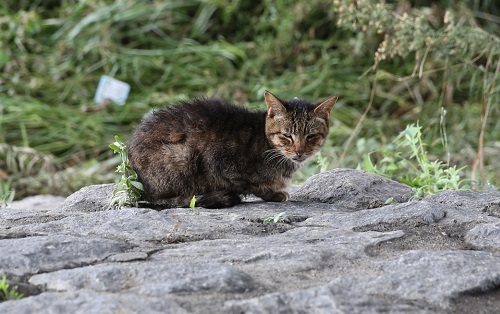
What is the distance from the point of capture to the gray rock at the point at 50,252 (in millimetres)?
2582

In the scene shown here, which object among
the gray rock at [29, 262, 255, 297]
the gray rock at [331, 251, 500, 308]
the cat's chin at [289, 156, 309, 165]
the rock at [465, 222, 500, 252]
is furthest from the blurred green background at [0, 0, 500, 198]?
the gray rock at [29, 262, 255, 297]

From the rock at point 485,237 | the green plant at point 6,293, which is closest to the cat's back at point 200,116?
the rock at point 485,237

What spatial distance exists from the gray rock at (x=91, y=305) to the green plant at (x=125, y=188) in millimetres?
1516

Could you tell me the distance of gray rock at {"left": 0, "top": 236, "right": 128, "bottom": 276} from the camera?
258cm

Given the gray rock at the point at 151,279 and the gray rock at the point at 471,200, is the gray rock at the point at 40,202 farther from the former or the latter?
the gray rock at the point at 151,279

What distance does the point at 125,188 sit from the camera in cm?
379

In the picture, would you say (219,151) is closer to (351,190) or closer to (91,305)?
(351,190)

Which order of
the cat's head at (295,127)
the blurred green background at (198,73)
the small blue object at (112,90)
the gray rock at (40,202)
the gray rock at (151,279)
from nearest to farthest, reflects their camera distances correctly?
the gray rock at (151,279) → the cat's head at (295,127) → the gray rock at (40,202) → the blurred green background at (198,73) → the small blue object at (112,90)


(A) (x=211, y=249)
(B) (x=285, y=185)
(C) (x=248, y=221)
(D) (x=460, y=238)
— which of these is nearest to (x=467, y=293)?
(D) (x=460, y=238)

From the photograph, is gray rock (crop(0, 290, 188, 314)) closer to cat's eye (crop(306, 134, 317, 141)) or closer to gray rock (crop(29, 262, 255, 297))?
gray rock (crop(29, 262, 255, 297))

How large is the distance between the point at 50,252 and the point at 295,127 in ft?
6.47

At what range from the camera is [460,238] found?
9.91 ft

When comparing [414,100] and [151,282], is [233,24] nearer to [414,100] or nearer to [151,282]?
[414,100]

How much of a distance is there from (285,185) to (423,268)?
186 centimetres
